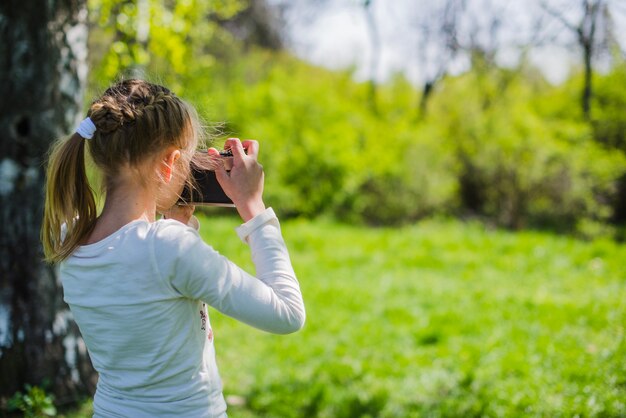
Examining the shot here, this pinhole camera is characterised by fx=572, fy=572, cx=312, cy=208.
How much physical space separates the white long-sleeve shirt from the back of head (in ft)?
0.35

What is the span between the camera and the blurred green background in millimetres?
3662

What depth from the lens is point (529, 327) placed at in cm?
482

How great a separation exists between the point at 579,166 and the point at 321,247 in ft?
15.4

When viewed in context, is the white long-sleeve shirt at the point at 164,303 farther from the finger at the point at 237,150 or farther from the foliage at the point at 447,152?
the foliage at the point at 447,152

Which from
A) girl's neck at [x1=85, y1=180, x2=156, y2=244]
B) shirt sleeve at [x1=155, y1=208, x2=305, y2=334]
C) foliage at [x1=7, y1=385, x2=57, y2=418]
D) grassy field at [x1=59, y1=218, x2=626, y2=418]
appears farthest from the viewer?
grassy field at [x1=59, y1=218, x2=626, y2=418]

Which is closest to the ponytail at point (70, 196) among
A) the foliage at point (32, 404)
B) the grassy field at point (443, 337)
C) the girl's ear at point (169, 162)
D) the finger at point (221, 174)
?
the girl's ear at point (169, 162)

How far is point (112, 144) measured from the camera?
4.44 feet

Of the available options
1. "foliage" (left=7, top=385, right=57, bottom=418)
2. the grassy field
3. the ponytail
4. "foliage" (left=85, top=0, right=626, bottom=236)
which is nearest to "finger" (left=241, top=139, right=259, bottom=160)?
the ponytail

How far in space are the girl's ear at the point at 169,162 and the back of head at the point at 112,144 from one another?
0.02 metres

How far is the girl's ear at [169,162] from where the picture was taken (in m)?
1.41

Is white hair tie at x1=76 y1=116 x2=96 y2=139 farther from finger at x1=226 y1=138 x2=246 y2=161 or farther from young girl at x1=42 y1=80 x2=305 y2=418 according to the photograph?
finger at x1=226 y1=138 x2=246 y2=161

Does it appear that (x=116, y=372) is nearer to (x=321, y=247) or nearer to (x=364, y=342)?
(x=364, y=342)

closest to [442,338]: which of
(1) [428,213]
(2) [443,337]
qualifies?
(2) [443,337]

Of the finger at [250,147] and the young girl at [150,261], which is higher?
the finger at [250,147]
